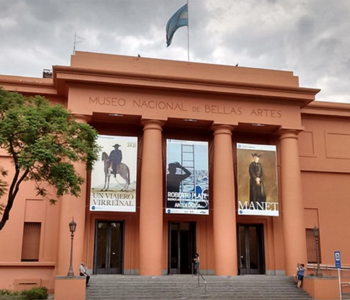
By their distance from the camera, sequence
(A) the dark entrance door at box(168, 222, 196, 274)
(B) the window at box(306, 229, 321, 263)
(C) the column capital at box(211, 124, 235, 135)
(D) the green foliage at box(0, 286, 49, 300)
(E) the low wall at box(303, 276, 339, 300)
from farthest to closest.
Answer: (B) the window at box(306, 229, 321, 263)
(A) the dark entrance door at box(168, 222, 196, 274)
(C) the column capital at box(211, 124, 235, 135)
(E) the low wall at box(303, 276, 339, 300)
(D) the green foliage at box(0, 286, 49, 300)

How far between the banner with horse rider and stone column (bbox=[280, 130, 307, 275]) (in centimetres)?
874

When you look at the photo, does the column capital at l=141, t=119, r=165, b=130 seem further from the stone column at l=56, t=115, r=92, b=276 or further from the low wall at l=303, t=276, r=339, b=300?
the low wall at l=303, t=276, r=339, b=300

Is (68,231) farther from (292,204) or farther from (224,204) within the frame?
(292,204)

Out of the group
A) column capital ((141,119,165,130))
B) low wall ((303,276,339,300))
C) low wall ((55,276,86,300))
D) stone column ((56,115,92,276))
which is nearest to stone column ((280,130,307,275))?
low wall ((303,276,339,300))

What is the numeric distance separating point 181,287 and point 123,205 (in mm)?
5506

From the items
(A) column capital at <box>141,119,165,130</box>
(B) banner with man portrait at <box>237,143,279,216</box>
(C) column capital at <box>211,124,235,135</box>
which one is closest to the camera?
(A) column capital at <box>141,119,165,130</box>

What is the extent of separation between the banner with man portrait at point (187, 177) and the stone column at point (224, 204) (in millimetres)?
624

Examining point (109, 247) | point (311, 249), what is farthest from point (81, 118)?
point (311, 249)

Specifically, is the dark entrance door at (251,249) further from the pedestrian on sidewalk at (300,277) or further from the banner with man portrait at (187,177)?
the pedestrian on sidewalk at (300,277)

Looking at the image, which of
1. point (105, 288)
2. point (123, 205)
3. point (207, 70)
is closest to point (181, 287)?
point (105, 288)

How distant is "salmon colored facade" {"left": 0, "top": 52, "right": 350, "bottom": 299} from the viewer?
2570 cm

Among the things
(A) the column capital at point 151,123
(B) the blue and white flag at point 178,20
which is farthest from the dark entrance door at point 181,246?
(B) the blue and white flag at point 178,20

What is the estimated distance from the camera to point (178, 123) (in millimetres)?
28234

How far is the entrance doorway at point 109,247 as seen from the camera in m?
27.4
